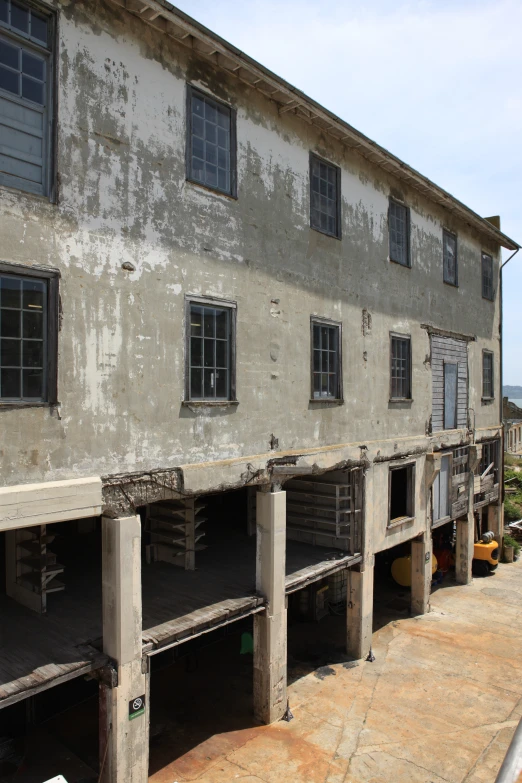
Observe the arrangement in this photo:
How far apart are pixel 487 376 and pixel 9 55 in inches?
780

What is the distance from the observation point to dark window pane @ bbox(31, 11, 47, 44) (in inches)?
294

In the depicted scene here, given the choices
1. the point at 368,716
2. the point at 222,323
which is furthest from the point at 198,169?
the point at 368,716

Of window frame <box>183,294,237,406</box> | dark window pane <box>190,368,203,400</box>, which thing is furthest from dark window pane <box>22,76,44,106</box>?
dark window pane <box>190,368,203,400</box>

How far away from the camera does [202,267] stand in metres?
9.78

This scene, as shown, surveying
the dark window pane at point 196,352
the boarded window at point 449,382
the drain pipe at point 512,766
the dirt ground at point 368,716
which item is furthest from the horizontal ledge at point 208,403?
the boarded window at point 449,382

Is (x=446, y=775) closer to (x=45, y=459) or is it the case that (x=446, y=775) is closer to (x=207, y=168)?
(x=45, y=459)

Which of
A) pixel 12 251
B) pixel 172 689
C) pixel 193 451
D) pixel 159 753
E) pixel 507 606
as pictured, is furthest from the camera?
pixel 507 606

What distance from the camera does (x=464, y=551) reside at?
20781mm

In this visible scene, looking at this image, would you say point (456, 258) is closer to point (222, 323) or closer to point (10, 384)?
point (222, 323)

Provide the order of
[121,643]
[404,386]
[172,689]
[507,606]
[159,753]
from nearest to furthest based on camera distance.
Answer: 1. [121,643]
2. [159,753]
3. [172,689]
4. [404,386]
5. [507,606]

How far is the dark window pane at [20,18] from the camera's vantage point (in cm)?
726

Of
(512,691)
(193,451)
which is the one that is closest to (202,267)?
(193,451)

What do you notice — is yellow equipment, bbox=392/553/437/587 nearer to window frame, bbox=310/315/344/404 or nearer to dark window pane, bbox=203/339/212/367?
window frame, bbox=310/315/344/404

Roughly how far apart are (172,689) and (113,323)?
8.77 meters
